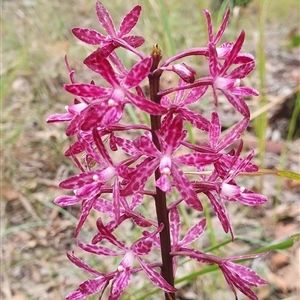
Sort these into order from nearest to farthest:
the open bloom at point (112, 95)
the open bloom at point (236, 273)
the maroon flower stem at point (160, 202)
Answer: the open bloom at point (112, 95)
the maroon flower stem at point (160, 202)
the open bloom at point (236, 273)

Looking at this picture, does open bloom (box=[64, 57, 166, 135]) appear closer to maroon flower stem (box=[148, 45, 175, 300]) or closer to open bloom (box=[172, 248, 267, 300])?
maroon flower stem (box=[148, 45, 175, 300])

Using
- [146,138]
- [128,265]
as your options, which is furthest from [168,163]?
[128,265]

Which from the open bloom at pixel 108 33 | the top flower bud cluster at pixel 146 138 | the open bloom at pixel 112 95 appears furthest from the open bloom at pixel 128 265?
the open bloom at pixel 108 33

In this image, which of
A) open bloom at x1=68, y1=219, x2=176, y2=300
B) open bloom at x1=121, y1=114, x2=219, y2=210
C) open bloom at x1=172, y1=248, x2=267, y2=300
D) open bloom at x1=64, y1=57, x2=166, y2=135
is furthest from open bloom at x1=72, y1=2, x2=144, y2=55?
open bloom at x1=172, y1=248, x2=267, y2=300

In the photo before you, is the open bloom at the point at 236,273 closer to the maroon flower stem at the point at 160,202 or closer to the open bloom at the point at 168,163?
the maroon flower stem at the point at 160,202

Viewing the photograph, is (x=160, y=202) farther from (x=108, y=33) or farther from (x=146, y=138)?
(x=108, y=33)

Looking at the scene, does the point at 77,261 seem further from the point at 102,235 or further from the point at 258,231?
the point at 258,231

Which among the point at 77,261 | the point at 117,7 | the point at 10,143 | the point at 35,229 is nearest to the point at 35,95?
the point at 10,143
